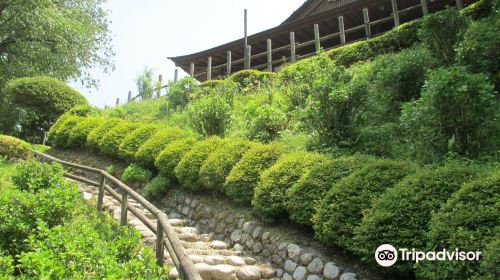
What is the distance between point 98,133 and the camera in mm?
13633

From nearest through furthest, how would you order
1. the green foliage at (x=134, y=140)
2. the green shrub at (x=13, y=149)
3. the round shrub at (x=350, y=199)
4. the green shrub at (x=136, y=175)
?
1. the round shrub at (x=350, y=199)
2. the green shrub at (x=136, y=175)
3. the green foliage at (x=134, y=140)
4. the green shrub at (x=13, y=149)

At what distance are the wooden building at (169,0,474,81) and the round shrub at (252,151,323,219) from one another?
30.1ft

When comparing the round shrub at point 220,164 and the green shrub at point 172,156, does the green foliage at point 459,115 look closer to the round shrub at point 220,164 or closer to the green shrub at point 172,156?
the round shrub at point 220,164

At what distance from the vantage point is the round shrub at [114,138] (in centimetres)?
1263

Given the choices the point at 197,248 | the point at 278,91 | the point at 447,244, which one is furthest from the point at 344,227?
the point at 278,91

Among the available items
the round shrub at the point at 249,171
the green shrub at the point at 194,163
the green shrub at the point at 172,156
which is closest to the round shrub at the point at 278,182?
the round shrub at the point at 249,171

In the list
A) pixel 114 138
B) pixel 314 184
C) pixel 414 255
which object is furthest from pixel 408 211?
pixel 114 138

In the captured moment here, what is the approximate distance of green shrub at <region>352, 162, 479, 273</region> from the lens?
15.2 feet

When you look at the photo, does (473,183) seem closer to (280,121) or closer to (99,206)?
(280,121)

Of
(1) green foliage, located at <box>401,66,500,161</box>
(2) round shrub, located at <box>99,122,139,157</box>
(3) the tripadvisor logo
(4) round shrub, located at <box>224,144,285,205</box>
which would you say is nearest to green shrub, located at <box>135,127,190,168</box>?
(2) round shrub, located at <box>99,122,139,157</box>

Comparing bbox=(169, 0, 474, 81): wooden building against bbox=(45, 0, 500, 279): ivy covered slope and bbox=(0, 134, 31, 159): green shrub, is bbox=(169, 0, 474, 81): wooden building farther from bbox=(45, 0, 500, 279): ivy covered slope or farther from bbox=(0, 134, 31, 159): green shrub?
bbox=(0, 134, 31, 159): green shrub

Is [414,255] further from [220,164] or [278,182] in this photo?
[220,164]

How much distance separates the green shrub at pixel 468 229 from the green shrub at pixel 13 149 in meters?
13.2

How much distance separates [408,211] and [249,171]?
3.65 meters
